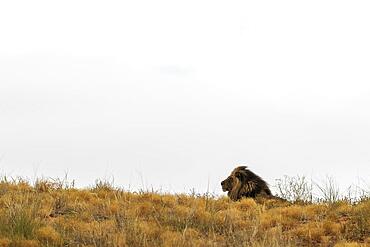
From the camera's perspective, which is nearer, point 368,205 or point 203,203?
point 368,205

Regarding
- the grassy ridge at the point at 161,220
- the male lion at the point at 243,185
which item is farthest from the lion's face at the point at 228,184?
the grassy ridge at the point at 161,220

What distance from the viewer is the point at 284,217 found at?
10.5 metres

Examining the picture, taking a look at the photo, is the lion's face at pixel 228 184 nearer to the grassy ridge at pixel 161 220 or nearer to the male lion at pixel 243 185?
the male lion at pixel 243 185

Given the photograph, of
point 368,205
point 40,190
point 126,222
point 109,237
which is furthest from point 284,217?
point 40,190

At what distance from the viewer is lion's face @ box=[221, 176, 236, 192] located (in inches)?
558

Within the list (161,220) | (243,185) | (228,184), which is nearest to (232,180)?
(228,184)

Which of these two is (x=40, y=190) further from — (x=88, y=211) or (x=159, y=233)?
(x=159, y=233)

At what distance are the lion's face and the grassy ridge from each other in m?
1.33

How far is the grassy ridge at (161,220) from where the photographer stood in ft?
25.3

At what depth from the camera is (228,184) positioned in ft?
46.6

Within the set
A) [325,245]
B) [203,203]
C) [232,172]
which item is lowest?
[325,245]

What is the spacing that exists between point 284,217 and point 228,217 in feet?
4.44

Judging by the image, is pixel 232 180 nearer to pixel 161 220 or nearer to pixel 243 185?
pixel 243 185

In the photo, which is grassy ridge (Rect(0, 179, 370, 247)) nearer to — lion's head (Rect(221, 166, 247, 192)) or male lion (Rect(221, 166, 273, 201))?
male lion (Rect(221, 166, 273, 201))
